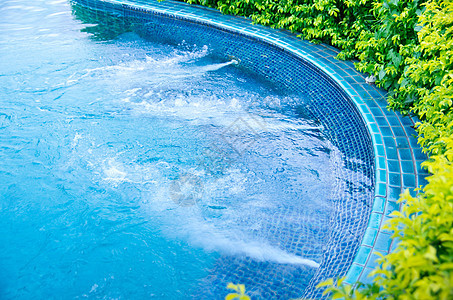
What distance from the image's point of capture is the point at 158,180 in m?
3.87

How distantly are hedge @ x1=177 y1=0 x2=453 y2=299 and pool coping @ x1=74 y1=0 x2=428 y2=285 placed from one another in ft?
0.36

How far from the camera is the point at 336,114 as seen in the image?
435 cm

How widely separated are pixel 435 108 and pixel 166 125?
3.11m

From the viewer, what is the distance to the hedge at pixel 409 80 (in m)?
1.33

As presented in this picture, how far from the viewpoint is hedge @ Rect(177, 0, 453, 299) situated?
1.33 m

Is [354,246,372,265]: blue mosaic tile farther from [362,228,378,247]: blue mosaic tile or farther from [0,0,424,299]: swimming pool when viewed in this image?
[0,0,424,299]: swimming pool

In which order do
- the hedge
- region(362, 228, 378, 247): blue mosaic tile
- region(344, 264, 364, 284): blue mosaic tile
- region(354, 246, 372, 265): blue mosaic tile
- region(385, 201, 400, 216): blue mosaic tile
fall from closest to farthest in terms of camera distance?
the hedge < region(344, 264, 364, 284): blue mosaic tile < region(354, 246, 372, 265): blue mosaic tile < region(362, 228, 378, 247): blue mosaic tile < region(385, 201, 400, 216): blue mosaic tile

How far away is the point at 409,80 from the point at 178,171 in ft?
9.09

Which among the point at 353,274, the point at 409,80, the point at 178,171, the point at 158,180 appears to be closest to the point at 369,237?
the point at 353,274

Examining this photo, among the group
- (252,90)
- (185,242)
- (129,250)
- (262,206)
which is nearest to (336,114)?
(252,90)

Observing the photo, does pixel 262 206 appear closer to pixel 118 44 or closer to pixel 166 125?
pixel 166 125

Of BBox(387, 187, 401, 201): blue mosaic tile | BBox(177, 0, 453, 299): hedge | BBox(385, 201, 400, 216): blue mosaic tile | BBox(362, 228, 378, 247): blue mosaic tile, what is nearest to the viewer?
BBox(177, 0, 453, 299): hedge

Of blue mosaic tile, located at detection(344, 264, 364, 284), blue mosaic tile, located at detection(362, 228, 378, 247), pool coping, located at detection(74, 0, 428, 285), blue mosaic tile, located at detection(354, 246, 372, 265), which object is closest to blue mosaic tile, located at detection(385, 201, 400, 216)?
pool coping, located at detection(74, 0, 428, 285)

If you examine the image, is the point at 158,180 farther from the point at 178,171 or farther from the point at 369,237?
the point at 369,237
